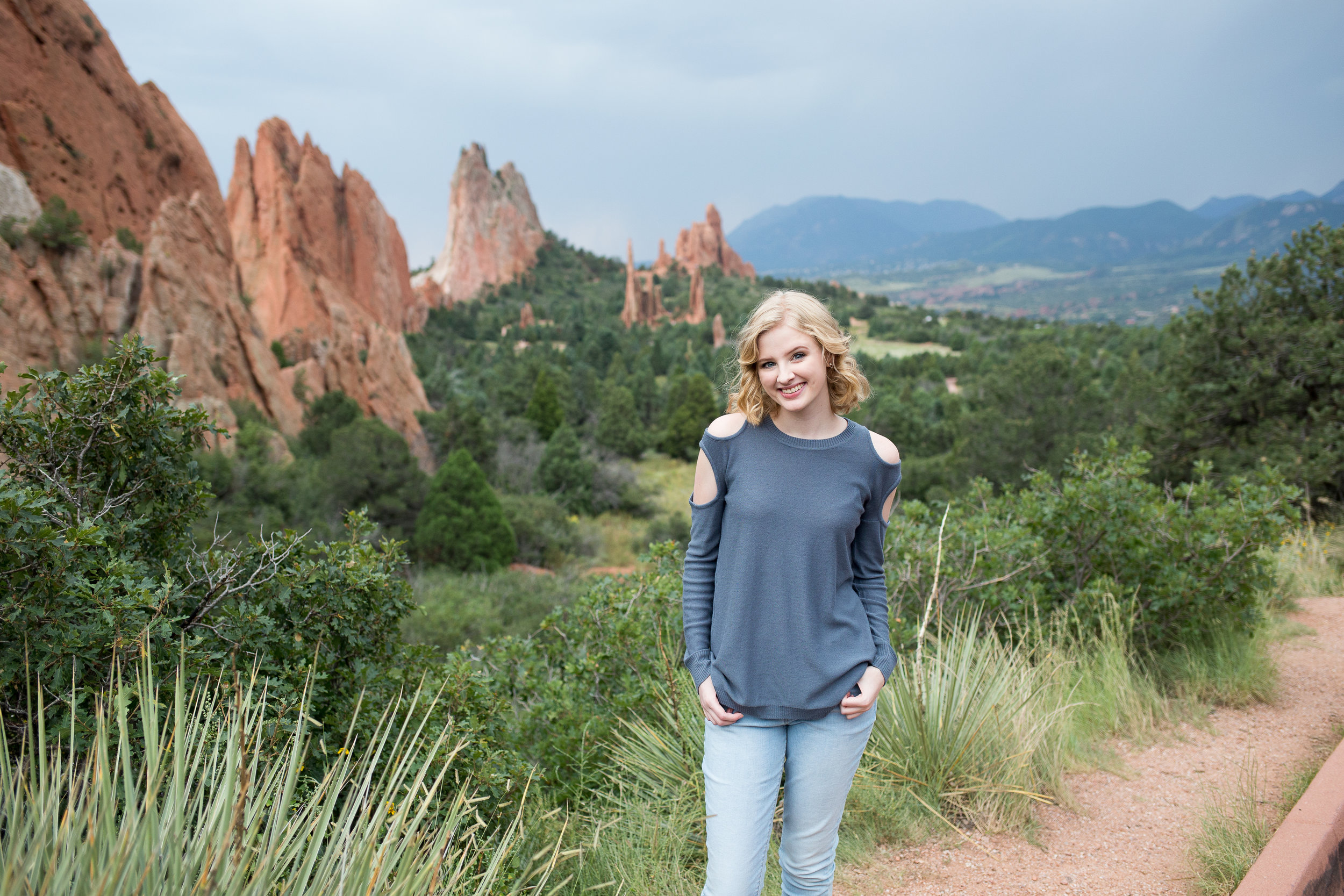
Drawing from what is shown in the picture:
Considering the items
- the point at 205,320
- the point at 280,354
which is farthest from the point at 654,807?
the point at 280,354

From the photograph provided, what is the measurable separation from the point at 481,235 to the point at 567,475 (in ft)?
191

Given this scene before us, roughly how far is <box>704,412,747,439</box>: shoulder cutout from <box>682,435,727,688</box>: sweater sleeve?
18 mm

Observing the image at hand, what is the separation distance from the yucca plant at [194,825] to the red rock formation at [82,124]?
21.3 meters

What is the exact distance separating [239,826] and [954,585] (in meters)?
3.49

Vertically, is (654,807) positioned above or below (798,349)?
below

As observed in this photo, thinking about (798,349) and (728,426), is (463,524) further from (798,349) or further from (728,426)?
(798,349)

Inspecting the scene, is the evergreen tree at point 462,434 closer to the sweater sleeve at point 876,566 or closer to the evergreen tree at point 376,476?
the evergreen tree at point 376,476

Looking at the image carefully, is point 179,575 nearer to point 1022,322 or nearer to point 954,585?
point 954,585

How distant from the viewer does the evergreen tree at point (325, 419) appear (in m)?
20.6

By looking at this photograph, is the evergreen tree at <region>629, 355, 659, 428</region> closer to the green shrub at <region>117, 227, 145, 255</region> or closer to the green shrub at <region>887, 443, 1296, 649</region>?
the green shrub at <region>117, 227, 145, 255</region>

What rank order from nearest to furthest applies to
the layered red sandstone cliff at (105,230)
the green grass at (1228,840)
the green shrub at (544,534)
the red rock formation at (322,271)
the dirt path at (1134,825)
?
the green grass at (1228,840) → the dirt path at (1134,825) → the layered red sandstone cliff at (105,230) → the green shrub at (544,534) → the red rock formation at (322,271)

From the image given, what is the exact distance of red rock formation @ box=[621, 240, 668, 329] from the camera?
65.3 meters

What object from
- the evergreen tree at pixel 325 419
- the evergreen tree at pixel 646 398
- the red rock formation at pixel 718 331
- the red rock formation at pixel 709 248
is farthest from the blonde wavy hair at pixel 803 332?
the red rock formation at pixel 709 248

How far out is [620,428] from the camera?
30797 mm
